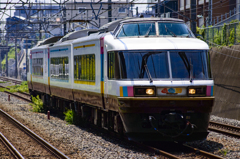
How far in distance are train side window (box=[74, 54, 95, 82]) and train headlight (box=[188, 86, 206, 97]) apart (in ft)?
12.5

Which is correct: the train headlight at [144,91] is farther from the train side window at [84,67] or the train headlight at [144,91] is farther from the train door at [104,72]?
the train side window at [84,67]

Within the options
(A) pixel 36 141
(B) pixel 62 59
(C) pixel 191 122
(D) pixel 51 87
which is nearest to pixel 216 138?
(C) pixel 191 122

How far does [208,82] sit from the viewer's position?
9258mm

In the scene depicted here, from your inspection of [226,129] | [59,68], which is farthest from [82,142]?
[59,68]

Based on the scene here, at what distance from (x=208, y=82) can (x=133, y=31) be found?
8.36 ft

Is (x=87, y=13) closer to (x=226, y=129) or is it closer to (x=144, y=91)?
(x=226, y=129)

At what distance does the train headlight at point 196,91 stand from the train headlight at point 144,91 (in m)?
0.86

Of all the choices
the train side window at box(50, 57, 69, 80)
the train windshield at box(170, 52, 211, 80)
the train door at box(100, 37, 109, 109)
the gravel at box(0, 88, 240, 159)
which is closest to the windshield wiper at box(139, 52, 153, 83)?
the train windshield at box(170, 52, 211, 80)

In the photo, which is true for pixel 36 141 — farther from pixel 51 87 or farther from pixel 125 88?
pixel 51 87

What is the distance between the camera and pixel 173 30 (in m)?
10.6

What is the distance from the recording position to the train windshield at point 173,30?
10.5 meters

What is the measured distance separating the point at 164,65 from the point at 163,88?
0.61 m

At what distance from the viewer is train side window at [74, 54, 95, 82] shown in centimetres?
1208

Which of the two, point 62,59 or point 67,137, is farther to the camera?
point 62,59
